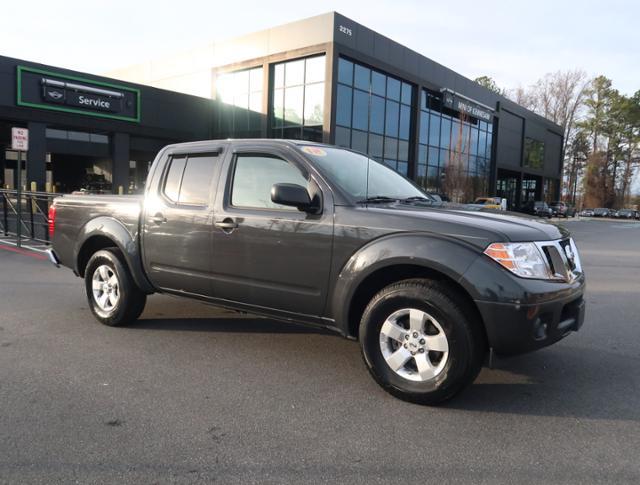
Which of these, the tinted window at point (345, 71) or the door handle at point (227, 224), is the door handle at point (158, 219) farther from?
the tinted window at point (345, 71)

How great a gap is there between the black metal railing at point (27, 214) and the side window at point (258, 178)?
8824mm

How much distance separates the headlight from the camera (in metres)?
3.25

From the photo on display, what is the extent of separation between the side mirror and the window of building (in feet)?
157

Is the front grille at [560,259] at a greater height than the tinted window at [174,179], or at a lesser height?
lesser

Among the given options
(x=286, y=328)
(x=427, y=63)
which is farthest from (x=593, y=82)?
(x=286, y=328)

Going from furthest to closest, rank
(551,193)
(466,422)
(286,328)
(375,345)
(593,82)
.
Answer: (593,82) < (551,193) < (286,328) < (375,345) < (466,422)

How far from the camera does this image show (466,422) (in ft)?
10.6

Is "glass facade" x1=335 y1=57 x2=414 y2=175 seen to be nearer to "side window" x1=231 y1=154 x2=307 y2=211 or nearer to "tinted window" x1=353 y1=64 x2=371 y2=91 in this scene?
"tinted window" x1=353 y1=64 x2=371 y2=91

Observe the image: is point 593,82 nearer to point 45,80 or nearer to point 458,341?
point 45,80

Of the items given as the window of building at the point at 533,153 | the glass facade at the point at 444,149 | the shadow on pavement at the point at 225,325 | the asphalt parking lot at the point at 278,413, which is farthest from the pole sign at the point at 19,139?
the window of building at the point at 533,153

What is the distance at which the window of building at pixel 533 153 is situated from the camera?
158 feet

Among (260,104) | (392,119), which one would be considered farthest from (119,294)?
(392,119)

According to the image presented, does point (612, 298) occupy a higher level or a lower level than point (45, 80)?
lower

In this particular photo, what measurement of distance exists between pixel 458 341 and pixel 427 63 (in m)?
29.8
